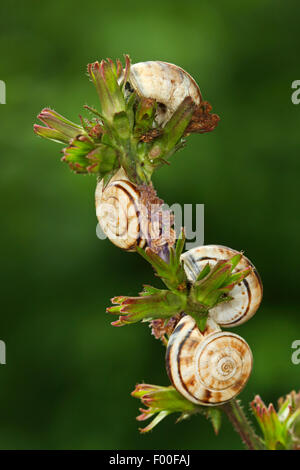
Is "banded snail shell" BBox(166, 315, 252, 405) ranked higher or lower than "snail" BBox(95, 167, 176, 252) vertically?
lower

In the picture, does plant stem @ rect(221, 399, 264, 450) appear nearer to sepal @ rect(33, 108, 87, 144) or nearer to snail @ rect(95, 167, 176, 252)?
snail @ rect(95, 167, 176, 252)

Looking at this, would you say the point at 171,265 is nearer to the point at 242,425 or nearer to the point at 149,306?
the point at 149,306

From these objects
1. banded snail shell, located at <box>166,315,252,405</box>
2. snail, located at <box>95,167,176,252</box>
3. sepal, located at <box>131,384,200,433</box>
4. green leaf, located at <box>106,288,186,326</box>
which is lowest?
sepal, located at <box>131,384,200,433</box>

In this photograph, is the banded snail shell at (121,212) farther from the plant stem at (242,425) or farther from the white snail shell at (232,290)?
the plant stem at (242,425)

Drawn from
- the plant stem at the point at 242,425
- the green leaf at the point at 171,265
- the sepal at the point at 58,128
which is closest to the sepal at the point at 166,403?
the plant stem at the point at 242,425

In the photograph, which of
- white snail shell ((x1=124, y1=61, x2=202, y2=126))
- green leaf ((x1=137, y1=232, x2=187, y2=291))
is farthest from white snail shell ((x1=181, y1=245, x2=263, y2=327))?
white snail shell ((x1=124, y1=61, x2=202, y2=126))

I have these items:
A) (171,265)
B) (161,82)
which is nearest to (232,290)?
(171,265)
